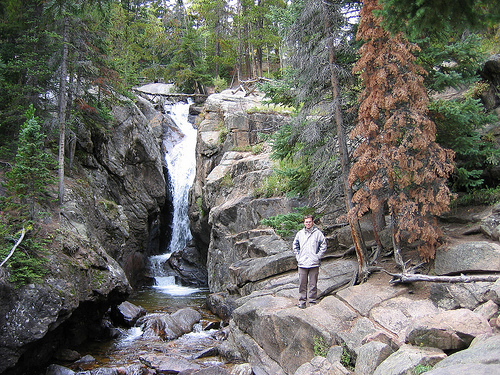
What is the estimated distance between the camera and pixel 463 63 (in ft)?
32.0

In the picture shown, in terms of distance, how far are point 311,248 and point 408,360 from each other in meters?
3.81

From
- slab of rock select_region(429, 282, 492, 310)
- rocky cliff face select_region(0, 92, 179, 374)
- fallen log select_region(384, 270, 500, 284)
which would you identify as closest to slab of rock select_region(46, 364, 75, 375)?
rocky cliff face select_region(0, 92, 179, 374)

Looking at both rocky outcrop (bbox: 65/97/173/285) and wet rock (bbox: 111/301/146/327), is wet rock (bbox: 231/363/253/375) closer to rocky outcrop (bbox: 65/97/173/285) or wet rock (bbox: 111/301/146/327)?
wet rock (bbox: 111/301/146/327)

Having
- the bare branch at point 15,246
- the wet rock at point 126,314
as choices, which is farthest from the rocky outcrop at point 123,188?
the bare branch at point 15,246

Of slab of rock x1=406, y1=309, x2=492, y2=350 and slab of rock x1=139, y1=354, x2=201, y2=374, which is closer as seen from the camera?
slab of rock x1=406, y1=309, x2=492, y2=350

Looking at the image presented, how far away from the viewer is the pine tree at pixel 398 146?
8.50m

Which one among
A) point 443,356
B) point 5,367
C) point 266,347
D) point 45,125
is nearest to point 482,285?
point 443,356

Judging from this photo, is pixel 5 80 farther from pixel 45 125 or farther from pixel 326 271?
pixel 326 271

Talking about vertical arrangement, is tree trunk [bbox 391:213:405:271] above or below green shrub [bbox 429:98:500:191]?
below

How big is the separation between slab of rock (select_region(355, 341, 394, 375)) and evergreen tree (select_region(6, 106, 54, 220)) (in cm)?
978

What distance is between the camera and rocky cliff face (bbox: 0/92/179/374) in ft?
30.6

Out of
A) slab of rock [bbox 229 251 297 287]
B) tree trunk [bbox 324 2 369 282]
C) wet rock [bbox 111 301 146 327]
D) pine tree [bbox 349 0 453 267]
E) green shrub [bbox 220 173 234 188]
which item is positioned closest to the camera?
pine tree [bbox 349 0 453 267]

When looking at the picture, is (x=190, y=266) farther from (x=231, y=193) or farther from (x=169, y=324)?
(x=169, y=324)

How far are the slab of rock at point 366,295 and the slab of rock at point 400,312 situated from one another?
22 centimetres
